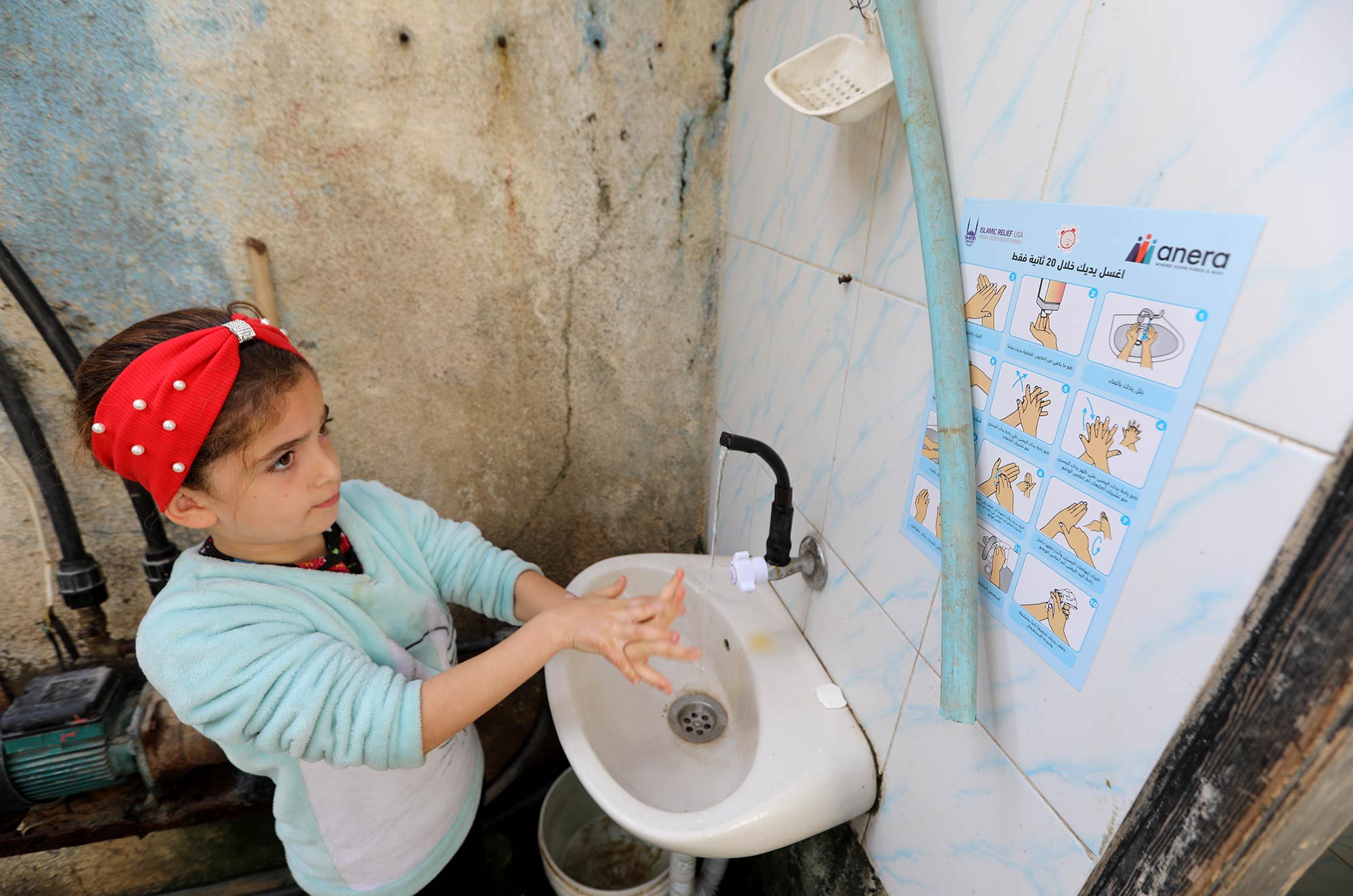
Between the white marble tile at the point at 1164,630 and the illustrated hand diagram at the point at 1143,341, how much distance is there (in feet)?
0.17

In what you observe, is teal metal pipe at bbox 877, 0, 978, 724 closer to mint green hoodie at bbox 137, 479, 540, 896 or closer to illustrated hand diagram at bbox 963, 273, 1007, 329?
illustrated hand diagram at bbox 963, 273, 1007, 329

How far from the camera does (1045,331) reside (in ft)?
1.66

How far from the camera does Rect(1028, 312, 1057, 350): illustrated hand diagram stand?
0.50 m

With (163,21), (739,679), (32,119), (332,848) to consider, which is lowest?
(332,848)

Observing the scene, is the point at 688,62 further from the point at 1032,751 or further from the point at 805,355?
the point at 1032,751

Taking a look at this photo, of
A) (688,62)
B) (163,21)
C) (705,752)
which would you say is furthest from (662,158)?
(705,752)

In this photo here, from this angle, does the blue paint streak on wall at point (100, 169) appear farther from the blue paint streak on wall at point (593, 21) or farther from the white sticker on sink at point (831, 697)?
the white sticker on sink at point (831, 697)

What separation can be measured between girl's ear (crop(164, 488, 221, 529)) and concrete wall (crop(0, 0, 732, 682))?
62 centimetres

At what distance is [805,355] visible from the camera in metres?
0.96

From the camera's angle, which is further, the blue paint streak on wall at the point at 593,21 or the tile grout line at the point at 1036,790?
the blue paint streak on wall at the point at 593,21

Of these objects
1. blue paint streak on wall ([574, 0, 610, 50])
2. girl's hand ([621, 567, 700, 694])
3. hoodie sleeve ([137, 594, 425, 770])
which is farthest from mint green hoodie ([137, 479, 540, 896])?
blue paint streak on wall ([574, 0, 610, 50])

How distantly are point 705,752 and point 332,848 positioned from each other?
1.93ft

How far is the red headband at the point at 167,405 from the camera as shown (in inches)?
24.8

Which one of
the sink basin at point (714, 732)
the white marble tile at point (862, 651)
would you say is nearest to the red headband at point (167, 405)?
the sink basin at point (714, 732)
